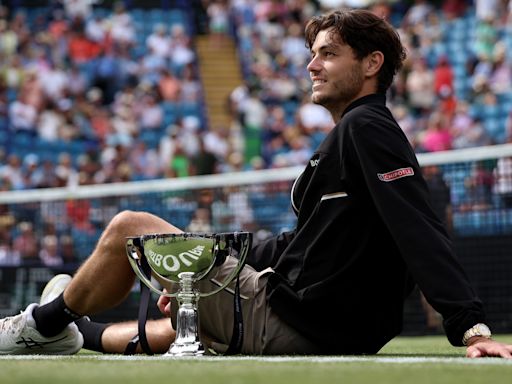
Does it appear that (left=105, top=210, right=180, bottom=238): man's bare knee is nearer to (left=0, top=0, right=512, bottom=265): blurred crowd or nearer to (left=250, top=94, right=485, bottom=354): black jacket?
(left=250, top=94, right=485, bottom=354): black jacket

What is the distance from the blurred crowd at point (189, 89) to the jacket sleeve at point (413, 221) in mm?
9355

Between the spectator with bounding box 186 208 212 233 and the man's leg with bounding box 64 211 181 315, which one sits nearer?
the man's leg with bounding box 64 211 181 315

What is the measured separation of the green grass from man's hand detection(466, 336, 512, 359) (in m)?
0.07

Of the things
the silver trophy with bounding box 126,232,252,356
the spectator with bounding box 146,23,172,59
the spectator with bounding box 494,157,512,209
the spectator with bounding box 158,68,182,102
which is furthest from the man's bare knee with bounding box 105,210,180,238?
the spectator with bounding box 146,23,172,59

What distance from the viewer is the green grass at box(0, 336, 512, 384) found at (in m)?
3.22

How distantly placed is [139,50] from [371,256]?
51.7ft

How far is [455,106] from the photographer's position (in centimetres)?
1550

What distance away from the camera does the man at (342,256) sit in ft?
13.6

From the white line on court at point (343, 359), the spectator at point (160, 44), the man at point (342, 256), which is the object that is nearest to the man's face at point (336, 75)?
the man at point (342, 256)

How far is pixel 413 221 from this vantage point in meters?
4.15

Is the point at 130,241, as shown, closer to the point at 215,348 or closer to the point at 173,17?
the point at 215,348

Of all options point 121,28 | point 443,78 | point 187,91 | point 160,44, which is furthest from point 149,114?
point 443,78

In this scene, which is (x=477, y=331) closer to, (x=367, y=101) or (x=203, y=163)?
(x=367, y=101)

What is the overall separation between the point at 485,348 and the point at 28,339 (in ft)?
6.84
